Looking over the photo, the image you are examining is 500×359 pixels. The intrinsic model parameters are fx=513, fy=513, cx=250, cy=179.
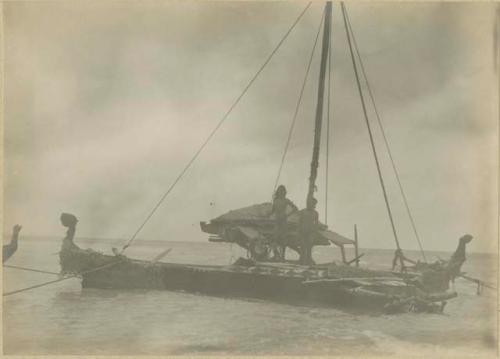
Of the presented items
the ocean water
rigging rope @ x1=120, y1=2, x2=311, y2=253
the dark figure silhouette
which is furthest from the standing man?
the dark figure silhouette

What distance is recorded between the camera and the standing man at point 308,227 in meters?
10.5

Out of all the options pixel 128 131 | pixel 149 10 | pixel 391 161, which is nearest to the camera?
pixel 149 10

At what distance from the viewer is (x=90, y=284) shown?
12.0 metres

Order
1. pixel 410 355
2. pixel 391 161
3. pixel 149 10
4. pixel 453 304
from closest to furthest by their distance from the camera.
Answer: pixel 410 355, pixel 149 10, pixel 391 161, pixel 453 304

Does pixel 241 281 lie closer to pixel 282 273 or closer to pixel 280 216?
pixel 282 273

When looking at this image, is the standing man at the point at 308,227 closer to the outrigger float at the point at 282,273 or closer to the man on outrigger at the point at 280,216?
the outrigger float at the point at 282,273

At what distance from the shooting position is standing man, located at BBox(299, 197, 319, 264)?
34.4 feet

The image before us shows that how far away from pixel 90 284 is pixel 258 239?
4.08 m

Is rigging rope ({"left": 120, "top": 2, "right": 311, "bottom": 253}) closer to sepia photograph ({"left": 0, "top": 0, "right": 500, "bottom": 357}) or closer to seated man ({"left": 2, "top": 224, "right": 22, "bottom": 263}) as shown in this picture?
sepia photograph ({"left": 0, "top": 0, "right": 500, "bottom": 357})

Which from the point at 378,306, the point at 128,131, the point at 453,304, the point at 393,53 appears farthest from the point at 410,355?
the point at 128,131

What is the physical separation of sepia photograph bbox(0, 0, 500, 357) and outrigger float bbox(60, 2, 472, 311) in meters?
0.05

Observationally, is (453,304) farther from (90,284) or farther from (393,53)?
(90,284)

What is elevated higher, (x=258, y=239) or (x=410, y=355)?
(x=258, y=239)

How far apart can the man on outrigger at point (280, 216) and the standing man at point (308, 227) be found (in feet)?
1.50
